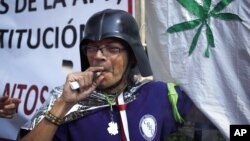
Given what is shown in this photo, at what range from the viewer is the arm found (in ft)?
4.86

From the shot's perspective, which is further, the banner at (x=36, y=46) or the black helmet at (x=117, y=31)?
Result: the banner at (x=36, y=46)

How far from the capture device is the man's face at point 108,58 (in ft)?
5.39

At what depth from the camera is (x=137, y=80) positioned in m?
1.90

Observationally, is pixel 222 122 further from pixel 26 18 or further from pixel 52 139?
pixel 26 18

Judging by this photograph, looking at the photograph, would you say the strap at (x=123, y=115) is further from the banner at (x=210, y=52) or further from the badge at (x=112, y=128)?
the banner at (x=210, y=52)

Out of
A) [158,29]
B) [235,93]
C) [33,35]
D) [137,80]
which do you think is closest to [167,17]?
[158,29]

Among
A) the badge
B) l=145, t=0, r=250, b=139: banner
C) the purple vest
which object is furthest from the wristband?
l=145, t=0, r=250, b=139: banner

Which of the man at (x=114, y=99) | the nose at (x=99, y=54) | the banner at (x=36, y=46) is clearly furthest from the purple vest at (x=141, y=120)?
the banner at (x=36, y=46)

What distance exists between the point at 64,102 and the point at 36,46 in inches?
45.5

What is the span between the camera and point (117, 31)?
169 centimetres

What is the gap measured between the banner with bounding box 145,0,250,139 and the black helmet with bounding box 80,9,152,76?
25cm

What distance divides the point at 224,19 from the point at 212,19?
6 centimetres

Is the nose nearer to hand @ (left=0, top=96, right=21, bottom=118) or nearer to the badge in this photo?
the badge

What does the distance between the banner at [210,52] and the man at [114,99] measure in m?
0.16
